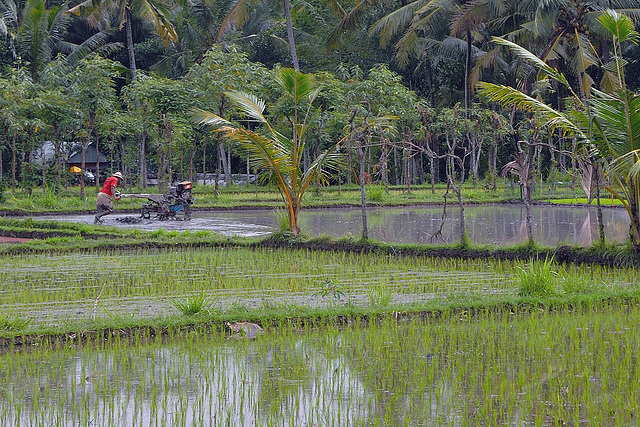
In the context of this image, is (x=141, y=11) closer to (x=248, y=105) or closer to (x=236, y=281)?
(x=248, y=105)

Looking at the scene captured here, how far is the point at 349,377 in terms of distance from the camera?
5.32 m

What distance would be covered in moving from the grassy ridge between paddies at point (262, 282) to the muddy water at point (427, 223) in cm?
164

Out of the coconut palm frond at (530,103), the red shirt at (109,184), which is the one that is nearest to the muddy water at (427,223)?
Result: the red shirt at (109,184)

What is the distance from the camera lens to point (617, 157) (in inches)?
387

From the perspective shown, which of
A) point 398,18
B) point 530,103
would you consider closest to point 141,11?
point 398,18

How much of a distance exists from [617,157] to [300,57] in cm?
2636

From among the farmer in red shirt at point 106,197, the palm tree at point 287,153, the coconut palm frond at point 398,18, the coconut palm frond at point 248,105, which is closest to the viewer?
the palm tree at point 287,153

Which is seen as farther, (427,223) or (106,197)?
(106,197)

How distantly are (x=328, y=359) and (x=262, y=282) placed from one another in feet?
11.0

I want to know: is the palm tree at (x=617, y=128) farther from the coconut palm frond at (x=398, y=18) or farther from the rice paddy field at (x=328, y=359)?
the coconut palm frond at (x=398, y=18)

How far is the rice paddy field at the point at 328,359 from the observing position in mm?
4590

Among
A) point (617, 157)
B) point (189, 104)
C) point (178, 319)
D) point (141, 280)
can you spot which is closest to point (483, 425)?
point (178, 319)

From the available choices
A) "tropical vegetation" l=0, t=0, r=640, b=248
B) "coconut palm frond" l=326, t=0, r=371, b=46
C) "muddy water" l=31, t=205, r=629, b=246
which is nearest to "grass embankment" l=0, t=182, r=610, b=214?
"tropical vegetation" l=0, t=0, r=640, b=248

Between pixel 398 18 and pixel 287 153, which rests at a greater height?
pixel 398 18
